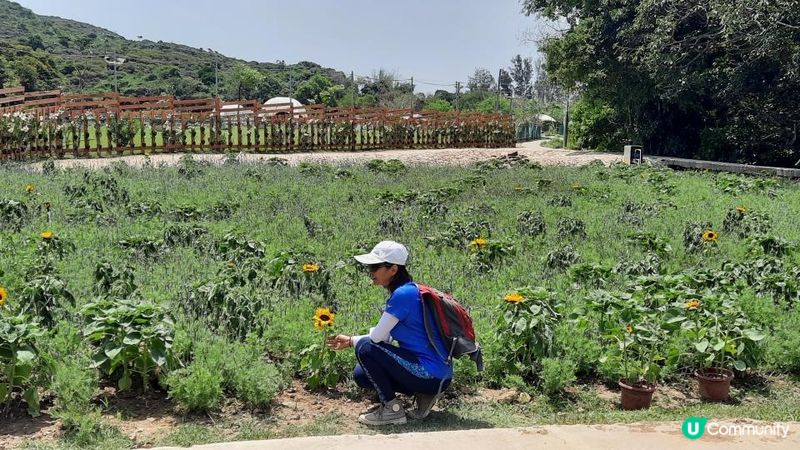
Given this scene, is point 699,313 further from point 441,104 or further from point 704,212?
point 441,104

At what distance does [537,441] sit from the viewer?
140 inches

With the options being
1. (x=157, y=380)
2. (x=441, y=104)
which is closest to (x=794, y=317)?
(x=157, y=380)

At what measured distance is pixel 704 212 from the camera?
10406 millimetres

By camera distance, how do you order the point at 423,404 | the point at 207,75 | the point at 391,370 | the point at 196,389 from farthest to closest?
the point at 207,75, the point at 423,404, the point at 391,370, the point at 196,389

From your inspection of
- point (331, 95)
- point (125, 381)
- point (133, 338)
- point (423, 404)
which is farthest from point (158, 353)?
point (331, 95)

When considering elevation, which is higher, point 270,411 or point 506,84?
point 506,84

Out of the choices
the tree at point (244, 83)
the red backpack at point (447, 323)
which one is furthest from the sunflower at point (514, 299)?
the tree at point (244, 83)

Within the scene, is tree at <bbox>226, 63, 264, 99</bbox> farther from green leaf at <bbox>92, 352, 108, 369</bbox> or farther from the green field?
green leaf at <bbox>92, 352, 108, 369</bbox>

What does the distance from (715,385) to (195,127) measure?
19.3m

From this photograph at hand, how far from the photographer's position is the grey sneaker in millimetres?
3990

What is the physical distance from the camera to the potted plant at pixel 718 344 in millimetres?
4559

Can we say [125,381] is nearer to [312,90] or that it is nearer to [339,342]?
[339,342]

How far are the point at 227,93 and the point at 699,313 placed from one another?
222ft

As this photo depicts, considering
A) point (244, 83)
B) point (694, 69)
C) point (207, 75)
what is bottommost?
point (694, 69)
